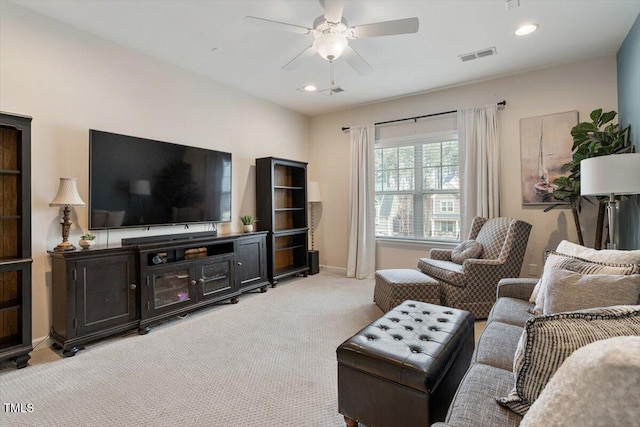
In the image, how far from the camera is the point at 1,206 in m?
2.49

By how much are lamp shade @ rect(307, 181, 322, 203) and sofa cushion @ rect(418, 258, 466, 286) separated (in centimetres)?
223

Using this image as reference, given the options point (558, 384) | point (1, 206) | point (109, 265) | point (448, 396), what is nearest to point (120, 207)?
point (109, 265)

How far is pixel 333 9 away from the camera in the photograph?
7.13ft

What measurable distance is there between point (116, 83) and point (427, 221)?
169 inches

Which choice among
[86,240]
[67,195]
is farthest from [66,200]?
[86,240]

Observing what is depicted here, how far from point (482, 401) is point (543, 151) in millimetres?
3742

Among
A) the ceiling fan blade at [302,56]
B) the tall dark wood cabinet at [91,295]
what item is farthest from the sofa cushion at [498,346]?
the tall dark wood cabinet at [91,295]

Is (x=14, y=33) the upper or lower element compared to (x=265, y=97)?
lower

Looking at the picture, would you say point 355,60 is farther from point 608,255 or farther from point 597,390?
point 597,390

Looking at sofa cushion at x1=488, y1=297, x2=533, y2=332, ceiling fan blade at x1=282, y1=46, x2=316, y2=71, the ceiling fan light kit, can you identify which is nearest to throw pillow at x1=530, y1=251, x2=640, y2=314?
sofa cushion at x1=488, y1=297, x2=533, y2=332

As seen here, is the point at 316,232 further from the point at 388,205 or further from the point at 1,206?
the point at 1,206

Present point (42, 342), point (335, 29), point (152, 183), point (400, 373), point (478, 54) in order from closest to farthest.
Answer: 1. point (400, 373)
2. point (335, 29)
3. point (42, 342)
4. point (152, 183)
5. point (478, 54)

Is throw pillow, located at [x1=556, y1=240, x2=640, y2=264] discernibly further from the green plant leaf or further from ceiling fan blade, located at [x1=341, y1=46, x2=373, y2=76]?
ceiling fan blade, located at [x1=341, y1=46, x2=373, y2=76]

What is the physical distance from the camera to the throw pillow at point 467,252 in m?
3.56
